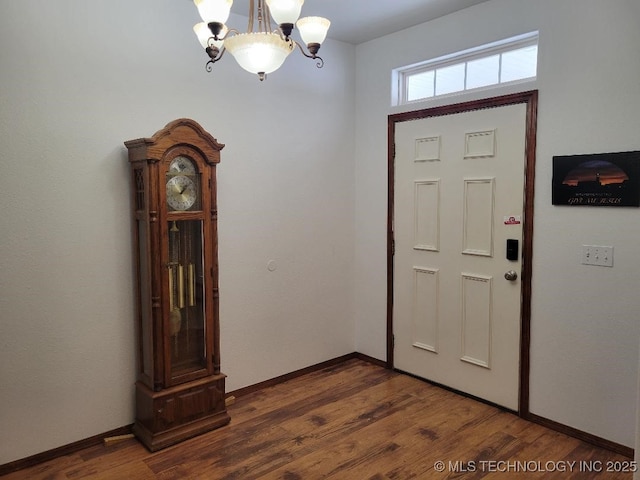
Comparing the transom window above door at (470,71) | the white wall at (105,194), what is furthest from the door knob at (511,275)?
the white wall at (105,194)

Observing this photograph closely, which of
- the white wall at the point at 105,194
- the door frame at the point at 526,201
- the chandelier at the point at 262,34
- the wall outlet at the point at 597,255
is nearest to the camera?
the chandelier at the point at 262,34

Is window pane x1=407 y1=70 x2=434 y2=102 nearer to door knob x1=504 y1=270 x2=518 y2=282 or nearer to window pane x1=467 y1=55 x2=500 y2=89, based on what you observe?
window pane x1=467 y1=55 x2=500 y2=89

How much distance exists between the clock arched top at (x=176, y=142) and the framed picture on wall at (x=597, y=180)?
6.38 feet

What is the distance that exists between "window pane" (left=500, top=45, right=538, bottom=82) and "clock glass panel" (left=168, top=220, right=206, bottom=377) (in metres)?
2.10

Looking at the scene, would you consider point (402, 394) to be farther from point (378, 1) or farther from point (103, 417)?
point (378, 1)

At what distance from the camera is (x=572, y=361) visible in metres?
2.77

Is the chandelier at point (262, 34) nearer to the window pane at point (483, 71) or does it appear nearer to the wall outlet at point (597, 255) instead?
the window pane at point (483, 71)

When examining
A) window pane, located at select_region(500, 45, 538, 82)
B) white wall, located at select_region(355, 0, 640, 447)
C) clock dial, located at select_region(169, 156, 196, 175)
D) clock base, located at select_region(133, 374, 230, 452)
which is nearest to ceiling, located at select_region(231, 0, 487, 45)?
white wall, located at select_region(355, 0, 640, 447)

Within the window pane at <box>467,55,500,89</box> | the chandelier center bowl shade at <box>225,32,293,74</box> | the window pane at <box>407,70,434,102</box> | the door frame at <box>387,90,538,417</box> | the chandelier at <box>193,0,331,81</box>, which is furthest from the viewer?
the window pane at <box>407,70,434,102</box>

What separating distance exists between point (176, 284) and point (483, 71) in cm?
234

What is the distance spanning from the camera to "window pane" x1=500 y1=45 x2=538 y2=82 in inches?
115

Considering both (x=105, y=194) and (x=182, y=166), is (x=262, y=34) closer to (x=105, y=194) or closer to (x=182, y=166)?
(x=182, y=166)

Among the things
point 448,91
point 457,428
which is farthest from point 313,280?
point 448,91

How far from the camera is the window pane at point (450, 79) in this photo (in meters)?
3.28
